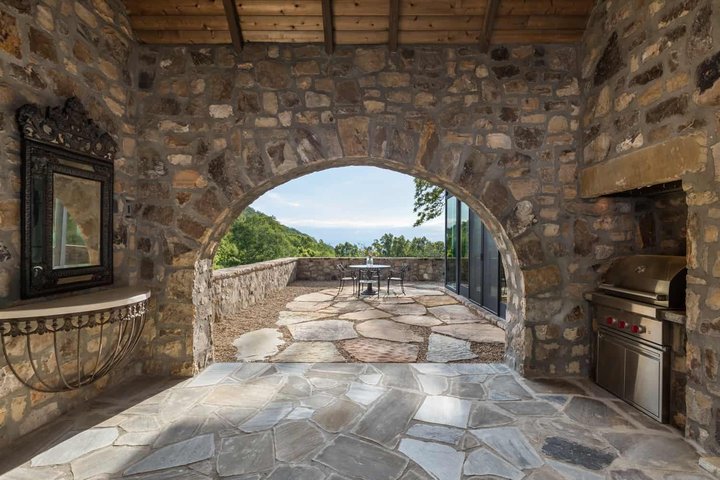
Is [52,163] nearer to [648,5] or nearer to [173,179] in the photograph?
[173,179]

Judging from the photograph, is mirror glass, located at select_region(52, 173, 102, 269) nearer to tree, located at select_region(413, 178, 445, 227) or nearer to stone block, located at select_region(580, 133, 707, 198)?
stone block, located at select_region(580, 133, 707, 198)

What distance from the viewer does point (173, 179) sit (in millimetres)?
3020

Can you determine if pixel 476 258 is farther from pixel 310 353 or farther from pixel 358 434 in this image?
pixel 358 434

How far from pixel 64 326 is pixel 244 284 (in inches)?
160

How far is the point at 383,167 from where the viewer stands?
3.38 metres

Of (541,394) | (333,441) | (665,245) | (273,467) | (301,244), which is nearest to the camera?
(273,467)

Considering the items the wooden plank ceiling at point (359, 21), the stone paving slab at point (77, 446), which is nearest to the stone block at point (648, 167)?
the wooden plank ceiling at point (359, 21)

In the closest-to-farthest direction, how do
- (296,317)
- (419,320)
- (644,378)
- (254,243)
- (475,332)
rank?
(644,378), (475,332), (419,320), (296,317), (254,243)

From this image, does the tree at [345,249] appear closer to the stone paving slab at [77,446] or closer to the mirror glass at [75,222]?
the mirror glass at [75,222]

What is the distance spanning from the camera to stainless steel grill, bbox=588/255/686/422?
219cm

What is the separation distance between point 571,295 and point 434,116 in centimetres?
200

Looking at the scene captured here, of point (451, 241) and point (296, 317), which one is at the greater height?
point (451, 241)

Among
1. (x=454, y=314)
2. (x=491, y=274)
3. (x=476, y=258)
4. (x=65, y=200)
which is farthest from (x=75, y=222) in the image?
(x=476, y=258)

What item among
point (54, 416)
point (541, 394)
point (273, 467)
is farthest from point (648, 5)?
point (54, 416)
